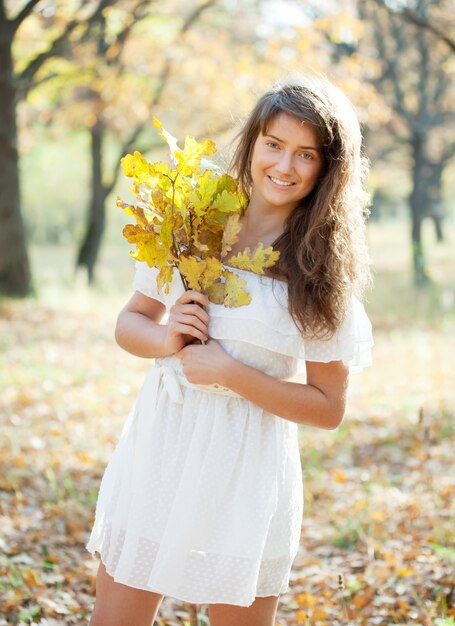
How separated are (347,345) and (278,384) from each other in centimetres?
23

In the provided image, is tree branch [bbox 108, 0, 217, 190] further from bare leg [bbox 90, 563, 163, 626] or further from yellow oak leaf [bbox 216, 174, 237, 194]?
bare leg [bbox 90, 563, 163, 626]

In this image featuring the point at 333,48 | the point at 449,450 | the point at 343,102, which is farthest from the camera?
the point at 333,48

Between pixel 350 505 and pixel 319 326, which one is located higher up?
pixel 319 326

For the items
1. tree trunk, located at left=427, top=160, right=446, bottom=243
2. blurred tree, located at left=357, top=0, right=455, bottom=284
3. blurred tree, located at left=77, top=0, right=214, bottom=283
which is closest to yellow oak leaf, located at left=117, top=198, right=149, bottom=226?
blurred tree, located at left=77, top=0, right=214, bottom=283

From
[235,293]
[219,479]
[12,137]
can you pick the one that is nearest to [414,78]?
[12,137]

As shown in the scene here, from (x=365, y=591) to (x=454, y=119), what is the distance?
21.1 metres

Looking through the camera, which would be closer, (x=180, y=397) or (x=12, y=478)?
(x=180, y=397)

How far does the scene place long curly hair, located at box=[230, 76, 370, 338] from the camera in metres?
2.24

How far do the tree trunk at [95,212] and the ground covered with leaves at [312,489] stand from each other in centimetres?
689

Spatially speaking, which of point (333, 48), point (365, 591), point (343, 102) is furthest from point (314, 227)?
point (333, 48)

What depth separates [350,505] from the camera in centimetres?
501

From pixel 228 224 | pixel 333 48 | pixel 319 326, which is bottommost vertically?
pixel 319 326

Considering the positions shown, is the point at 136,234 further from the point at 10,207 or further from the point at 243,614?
the point at 10,207

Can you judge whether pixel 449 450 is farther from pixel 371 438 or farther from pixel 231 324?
pixel 231 324
